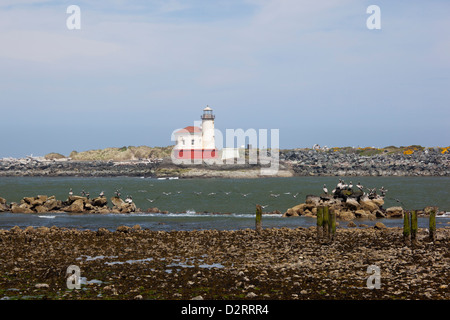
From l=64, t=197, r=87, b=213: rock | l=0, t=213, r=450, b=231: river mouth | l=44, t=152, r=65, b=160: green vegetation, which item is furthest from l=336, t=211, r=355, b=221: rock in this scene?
l=44, t=152, r=65, b=160: green vegetation

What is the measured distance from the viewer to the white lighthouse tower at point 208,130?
97500mm

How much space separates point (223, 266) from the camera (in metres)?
19.1

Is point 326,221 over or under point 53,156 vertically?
over

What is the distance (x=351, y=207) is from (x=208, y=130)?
61.4 metres

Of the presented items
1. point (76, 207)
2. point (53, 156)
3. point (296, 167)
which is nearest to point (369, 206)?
point (76, 207)

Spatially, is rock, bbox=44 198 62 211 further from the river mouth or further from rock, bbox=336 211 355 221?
rock, bbox=336 211 355 221

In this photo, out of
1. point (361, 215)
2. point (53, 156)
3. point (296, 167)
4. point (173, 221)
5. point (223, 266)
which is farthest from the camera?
point (53, 156)

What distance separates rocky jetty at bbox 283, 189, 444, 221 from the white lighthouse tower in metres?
57.7

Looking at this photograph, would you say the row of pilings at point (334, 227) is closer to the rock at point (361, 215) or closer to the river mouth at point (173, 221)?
the river mouth at point (173, 221)

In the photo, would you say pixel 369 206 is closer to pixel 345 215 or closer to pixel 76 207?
pixel 345 215

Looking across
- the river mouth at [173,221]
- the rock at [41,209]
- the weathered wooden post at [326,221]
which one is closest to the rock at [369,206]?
the river mouth at [173,221]

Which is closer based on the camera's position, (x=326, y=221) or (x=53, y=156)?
(x=326, y=221)

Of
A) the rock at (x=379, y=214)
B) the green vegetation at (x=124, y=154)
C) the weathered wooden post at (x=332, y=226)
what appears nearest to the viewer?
the weathered wooden post at (x=332, y=226)

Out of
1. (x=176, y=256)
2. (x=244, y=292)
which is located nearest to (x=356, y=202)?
(x=176, y=256)
